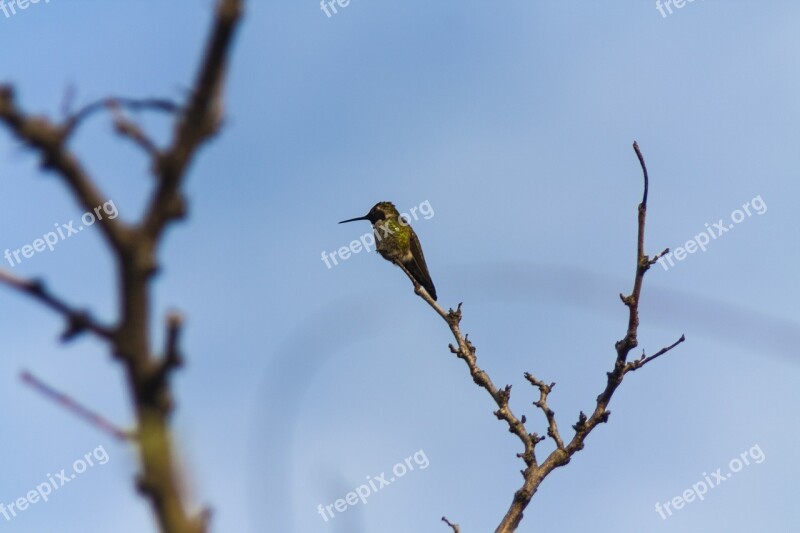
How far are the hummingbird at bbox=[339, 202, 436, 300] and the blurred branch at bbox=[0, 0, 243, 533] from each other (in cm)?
1129

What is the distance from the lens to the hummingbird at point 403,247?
12.8 meters

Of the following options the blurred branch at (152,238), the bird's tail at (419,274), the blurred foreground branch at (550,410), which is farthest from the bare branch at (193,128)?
the bird's tail at (419,274)

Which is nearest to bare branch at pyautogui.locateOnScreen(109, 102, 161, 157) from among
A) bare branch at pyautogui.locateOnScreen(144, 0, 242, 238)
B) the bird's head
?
bare branch at pyautogui.locateOnScreen(144, 0, 242, 238)

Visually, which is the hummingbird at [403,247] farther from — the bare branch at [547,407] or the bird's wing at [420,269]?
the bare branch at [547,407]

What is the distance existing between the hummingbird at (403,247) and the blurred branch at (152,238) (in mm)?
11295

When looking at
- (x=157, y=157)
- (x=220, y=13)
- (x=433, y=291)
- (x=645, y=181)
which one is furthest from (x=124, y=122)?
(x=433, y=291)

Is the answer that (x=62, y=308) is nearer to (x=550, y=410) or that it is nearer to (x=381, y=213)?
(x=550, y=410)

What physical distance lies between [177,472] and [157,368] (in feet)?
0.45

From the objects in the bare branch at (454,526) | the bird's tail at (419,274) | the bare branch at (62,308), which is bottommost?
the bare branch at (454,526)

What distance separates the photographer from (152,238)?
123 cm

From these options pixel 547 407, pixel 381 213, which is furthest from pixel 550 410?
pixel 381 213

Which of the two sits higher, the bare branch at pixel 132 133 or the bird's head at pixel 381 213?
the bird's head at pixel 381 213

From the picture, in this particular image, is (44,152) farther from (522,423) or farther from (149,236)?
→ (522,423)

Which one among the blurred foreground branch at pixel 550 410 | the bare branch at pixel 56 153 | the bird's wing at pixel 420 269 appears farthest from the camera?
the bird's wing at pixel 420 269
